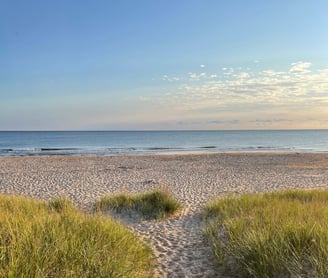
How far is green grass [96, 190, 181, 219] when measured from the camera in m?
9.45

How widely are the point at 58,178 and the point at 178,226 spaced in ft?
39.3

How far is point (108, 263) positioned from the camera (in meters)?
4.19

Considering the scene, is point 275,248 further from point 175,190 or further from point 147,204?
point 175,190

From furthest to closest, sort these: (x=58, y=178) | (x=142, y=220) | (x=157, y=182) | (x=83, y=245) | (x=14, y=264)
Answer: (x=58, y=178), (x=157, y=182), (x=142, y=220), (x=83, y=245), (x=14, y=264)

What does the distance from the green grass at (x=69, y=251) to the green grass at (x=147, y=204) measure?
3.63 m

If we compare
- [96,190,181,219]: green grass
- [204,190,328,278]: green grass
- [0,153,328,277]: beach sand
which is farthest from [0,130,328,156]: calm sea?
[204,190,328,278]: green grass

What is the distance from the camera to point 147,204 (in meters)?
9.87

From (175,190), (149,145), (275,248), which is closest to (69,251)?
(275,248)

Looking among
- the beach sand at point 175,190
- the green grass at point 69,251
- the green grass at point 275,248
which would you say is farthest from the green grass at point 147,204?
the green grass at point 69,251

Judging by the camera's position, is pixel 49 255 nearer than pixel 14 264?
No

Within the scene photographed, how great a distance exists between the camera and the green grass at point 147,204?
9.45 metres

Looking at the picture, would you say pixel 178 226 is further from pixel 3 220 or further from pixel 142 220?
pixel 3 220

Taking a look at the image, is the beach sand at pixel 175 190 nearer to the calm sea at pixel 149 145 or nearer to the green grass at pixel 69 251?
the green grass at pixel 69 251

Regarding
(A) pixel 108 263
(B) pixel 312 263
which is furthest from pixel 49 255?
(B) pixel 312 263
